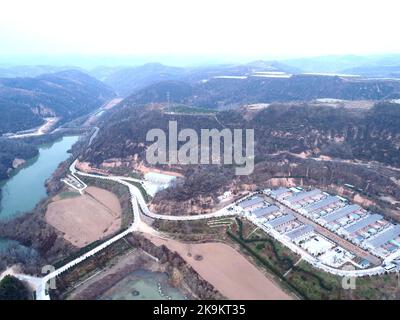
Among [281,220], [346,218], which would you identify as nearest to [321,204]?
[346,218]

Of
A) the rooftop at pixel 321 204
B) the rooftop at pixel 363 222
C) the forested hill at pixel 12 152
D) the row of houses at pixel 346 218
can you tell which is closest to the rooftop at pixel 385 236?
the row of houses at pixel 346 218

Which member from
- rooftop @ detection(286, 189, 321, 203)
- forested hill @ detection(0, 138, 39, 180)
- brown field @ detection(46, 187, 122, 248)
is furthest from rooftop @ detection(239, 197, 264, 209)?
forested hill @ detection(0, 138, 39, 180)

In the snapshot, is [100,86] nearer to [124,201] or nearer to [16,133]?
[16,133]

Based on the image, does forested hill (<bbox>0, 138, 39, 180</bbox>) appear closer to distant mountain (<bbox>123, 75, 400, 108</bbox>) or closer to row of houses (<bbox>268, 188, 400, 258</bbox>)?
distant mountain (<bbox>123, 75, 400, 108</bbox>)

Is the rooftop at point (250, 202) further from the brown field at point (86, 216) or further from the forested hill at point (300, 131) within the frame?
the brown field at point (86, 216)

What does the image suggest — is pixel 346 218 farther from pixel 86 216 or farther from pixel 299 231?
pixel 86 216

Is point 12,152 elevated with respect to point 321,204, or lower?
lower
